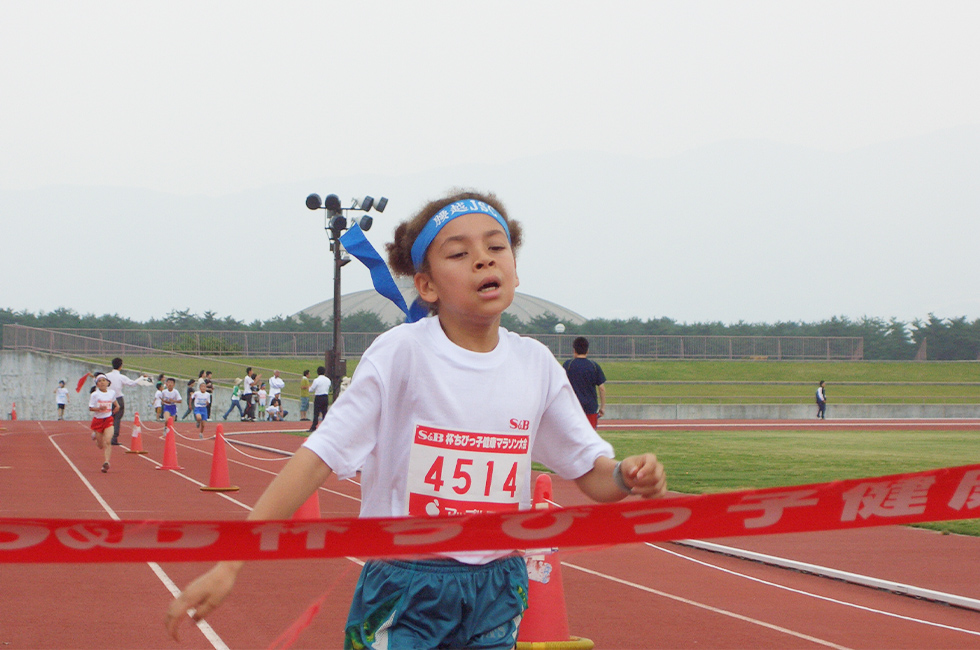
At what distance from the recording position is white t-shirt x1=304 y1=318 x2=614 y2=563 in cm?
227

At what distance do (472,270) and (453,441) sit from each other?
42 cm

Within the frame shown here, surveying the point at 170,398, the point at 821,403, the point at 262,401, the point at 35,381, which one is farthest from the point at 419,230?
the point at 35,381

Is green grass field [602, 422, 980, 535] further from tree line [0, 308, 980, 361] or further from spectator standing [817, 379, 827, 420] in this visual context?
tree line [0, 308, 980, 361]

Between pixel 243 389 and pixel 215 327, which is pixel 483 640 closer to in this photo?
pixel 243 389

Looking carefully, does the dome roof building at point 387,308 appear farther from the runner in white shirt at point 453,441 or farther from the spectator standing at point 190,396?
the runner in white shirt at point 453,441

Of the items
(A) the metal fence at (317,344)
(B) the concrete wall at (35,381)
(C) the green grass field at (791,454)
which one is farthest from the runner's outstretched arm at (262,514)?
(A) the metal fence at (317,344)

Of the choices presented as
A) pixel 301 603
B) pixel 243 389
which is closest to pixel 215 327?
pixel 243 389

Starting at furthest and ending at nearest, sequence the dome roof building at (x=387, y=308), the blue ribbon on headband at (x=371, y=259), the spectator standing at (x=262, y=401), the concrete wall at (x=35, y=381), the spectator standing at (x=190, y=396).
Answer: the dome roof building at (x=387, y=308) < the concrete wall at (x=35, y=381) < the spectator standing at (x=262, y=401) < the spectator standing at (x=190, y=396) < the blue ribbon on headband at (x=371, y=259)

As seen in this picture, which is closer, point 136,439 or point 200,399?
point 136,439

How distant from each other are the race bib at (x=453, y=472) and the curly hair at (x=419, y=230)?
491mm

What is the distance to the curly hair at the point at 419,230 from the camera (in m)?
2.58

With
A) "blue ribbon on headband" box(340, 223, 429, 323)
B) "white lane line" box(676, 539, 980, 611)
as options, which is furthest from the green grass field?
"blue ribbon on headband" box(340, 223, 429, 323)

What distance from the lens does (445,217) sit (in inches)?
97.3

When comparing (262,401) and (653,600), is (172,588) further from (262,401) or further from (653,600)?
(262,401)
